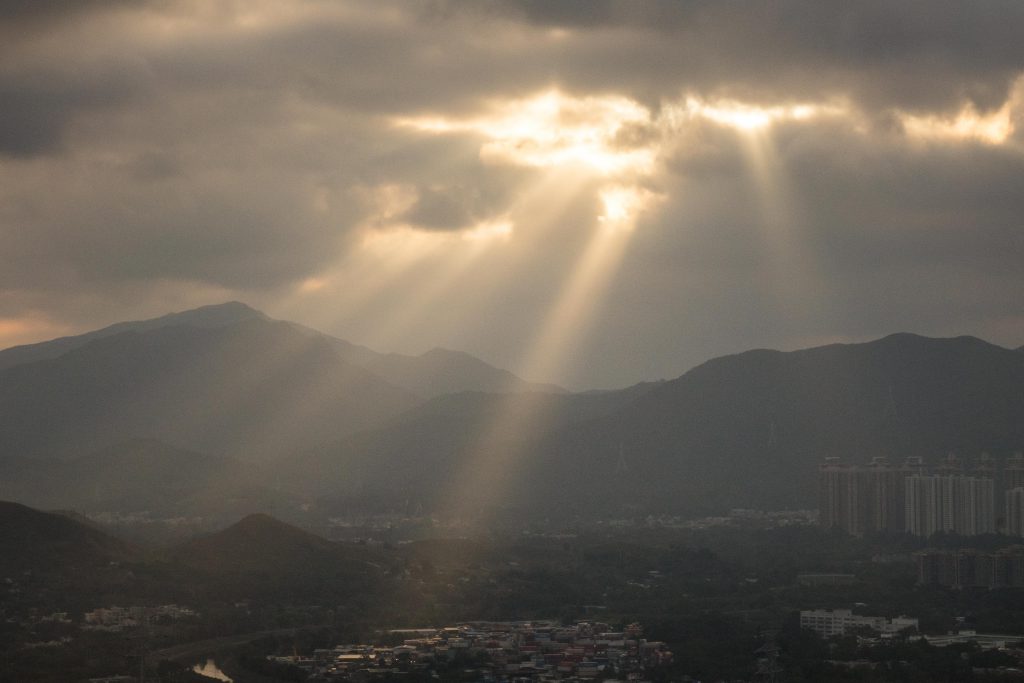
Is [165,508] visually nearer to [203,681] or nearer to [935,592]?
[935,592]

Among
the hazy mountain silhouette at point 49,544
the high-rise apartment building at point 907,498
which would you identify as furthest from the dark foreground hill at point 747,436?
the hazy mountain silhouette at point 49,544

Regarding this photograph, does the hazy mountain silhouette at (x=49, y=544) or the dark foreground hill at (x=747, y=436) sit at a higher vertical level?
the dark foreground hill at (x=747, y=436)

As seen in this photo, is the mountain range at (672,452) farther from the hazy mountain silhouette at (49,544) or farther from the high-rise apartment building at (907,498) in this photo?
the hazy mountain silhouette at (49,544)

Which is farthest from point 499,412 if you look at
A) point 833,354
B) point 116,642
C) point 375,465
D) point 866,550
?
point 116,642

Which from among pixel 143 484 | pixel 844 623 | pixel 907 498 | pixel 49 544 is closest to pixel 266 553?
pixel 49 544

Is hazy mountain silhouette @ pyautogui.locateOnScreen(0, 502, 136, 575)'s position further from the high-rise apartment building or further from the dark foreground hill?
the dark foreground hill

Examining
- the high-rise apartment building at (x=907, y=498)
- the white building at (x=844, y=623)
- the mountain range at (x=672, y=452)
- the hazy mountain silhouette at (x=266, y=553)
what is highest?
the mountain range at (x=672, y=452)

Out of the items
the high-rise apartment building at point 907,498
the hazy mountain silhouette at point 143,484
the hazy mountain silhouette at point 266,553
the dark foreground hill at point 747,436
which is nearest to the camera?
the hazy mountain silhouette at point 266,553

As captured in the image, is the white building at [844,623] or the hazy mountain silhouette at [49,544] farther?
the hazy mountain silhouette at [49,544]
